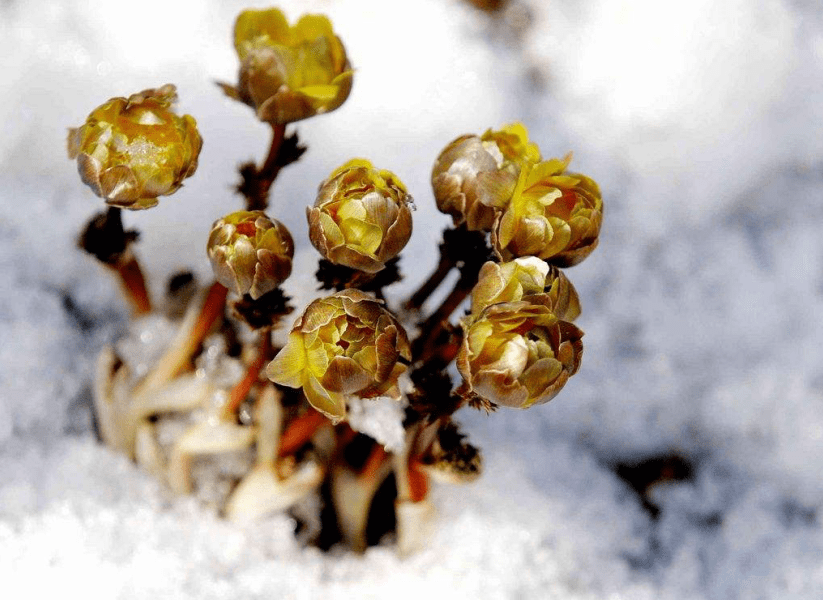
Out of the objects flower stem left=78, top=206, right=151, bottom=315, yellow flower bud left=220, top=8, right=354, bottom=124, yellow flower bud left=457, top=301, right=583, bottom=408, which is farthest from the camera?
flower stem left=78, top=206, right=151, bottom=315

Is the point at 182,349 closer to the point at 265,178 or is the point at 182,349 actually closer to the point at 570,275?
the point at 265,178

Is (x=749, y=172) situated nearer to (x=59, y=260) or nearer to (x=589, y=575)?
(x=589, y=575)

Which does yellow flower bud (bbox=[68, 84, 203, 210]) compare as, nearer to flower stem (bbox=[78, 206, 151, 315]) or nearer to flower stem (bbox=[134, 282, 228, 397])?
flower stem (bbox=[78, 206, 151, 315])

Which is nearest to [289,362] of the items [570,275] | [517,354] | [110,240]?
[517,354]

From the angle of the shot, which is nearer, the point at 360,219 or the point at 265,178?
the point at 360,219

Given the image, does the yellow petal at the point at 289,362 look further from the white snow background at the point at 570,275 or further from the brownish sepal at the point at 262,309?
the white snow background at the point at 570,275

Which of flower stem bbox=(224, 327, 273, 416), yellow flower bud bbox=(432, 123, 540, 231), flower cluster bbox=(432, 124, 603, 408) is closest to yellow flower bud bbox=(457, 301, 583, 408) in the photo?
flower cluster bbox=(432, 124, 603, 408)

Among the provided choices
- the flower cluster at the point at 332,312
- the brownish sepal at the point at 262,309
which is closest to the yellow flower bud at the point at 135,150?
the flower cluster at the point at 332,312
